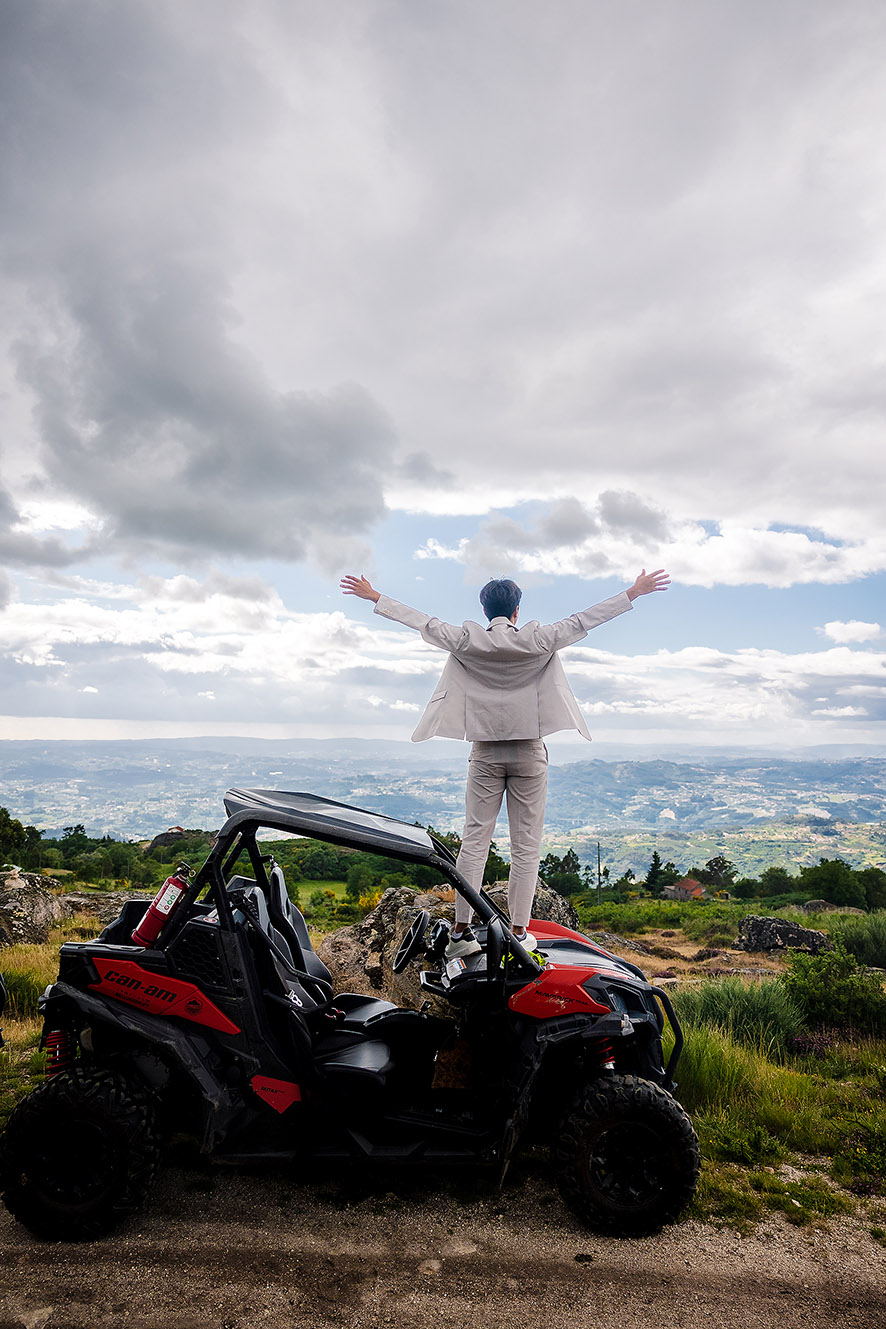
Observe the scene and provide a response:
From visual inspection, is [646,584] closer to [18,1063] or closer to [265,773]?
[18,1063]

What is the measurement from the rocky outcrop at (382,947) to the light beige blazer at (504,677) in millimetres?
2673

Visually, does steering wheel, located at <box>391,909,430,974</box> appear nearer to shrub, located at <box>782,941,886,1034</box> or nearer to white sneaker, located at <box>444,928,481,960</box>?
white sneaker, located at <box>444,928,481,960</box>

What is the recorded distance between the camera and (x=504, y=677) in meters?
5.79

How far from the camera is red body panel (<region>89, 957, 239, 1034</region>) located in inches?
152

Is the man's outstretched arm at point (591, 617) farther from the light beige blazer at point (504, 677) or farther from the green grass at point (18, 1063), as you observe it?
the green grass at point (18, 1063)

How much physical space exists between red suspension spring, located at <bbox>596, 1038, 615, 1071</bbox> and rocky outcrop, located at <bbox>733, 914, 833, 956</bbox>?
13.9m

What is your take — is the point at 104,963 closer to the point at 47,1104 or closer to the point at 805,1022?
the point at 47,1104

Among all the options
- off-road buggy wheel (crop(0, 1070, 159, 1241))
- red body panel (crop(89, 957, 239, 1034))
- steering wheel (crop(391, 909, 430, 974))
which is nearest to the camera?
off-road buggy wheel (crop(0, 1070, 159, 1241))

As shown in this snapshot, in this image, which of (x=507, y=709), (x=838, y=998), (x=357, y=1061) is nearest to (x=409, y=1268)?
(x=357, y=1061)

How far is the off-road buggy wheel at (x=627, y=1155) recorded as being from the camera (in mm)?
3859

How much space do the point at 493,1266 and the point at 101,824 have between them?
9254cm

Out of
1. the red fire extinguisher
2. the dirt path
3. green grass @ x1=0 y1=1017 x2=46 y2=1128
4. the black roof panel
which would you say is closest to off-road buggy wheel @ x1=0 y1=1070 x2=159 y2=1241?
the dirt path

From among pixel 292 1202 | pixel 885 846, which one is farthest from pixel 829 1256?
pixel 885 846

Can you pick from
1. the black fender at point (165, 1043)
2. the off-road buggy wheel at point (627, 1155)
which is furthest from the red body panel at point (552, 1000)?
the black fender at point (165, 1043)
